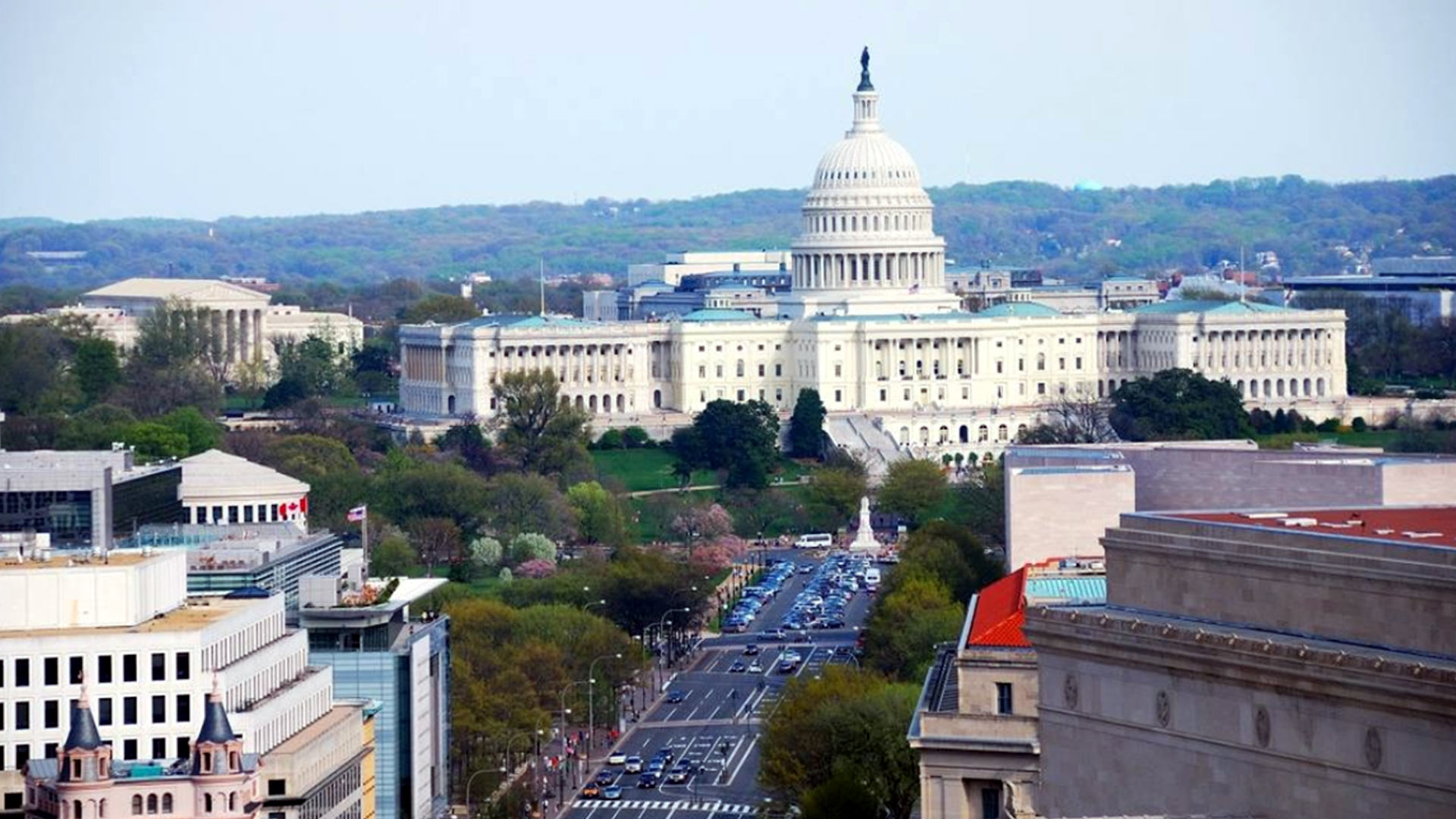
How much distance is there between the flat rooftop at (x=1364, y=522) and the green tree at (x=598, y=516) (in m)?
113

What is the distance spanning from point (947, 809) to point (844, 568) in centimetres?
9685

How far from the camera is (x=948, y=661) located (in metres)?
71.5

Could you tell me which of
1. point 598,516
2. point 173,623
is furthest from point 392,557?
point 173,623

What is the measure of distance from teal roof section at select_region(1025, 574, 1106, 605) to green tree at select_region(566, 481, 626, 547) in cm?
9513

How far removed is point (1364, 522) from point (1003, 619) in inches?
780

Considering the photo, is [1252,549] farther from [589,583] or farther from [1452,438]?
[1452,438]

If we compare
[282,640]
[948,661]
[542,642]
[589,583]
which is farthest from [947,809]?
[589,583]

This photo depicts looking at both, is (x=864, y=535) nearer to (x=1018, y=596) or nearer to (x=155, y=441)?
(x=155, y=441)

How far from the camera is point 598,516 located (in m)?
164

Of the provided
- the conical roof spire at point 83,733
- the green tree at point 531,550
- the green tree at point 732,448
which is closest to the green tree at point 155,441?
the green tree at point 531,550

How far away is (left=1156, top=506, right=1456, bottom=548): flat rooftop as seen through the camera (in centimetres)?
4003

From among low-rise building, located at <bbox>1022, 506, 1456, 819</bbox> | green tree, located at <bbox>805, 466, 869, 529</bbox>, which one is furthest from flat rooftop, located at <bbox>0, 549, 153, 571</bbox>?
green tree, located at <bbox>805, 466, 869, 529</bbox>

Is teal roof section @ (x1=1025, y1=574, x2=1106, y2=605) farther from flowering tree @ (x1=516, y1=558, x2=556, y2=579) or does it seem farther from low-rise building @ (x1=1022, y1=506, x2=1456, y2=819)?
flowering tree @ (x1=516, y1=558, x2=556, y2=579)

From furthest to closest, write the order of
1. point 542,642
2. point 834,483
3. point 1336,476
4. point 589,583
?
1. point 834,483
2. point 589,583
3. point 542,642
4. point 1336,476
